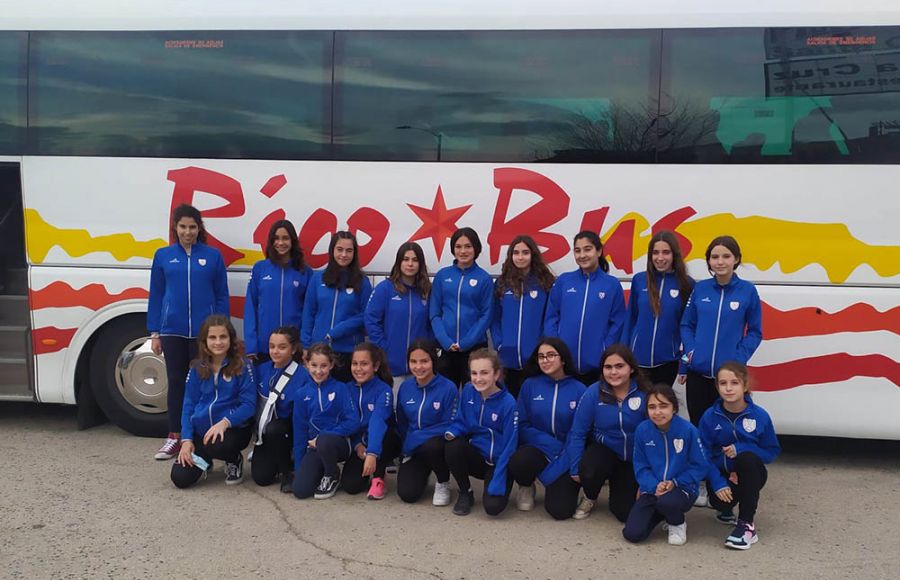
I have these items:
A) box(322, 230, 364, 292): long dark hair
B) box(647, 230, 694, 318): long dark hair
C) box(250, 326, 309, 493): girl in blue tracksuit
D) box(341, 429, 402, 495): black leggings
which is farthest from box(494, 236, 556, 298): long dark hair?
box(250, 326, 309, 493): girl in blue tracksuit

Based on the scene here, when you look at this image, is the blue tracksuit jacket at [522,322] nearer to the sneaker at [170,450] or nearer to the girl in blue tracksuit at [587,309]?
the girl in blue tracksuit at [587,309]

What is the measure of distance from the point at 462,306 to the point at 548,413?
1018 mm

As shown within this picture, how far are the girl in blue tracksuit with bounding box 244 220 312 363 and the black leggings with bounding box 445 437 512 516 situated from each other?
1702 mm

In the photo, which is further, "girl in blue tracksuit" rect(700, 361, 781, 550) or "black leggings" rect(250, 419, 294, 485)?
"black leggings" rect(250, 419, 294, 485)

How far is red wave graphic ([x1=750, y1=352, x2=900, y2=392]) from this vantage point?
5.70 metres

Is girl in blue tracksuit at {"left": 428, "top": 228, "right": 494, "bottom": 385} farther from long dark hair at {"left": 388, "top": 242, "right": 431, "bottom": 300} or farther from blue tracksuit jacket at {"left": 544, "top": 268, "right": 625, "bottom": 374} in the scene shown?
blue tracksuit jacket at {"left": 544, "top": 268, "right": 625, "bottom": 374}

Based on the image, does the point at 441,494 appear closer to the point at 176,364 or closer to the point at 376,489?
the point at 376,489

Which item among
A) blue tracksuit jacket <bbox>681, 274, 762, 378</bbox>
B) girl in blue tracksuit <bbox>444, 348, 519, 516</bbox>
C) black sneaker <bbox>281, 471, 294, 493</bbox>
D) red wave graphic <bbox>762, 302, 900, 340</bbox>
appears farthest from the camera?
red wave graphic <bbox>762, 302, 900, 340</bbox>

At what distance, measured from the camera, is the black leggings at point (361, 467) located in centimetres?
518

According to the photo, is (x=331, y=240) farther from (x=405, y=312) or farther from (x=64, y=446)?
(x=64, y=446)

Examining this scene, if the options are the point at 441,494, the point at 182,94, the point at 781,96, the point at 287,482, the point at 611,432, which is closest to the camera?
the point at 611,432

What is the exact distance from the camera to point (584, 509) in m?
4.84

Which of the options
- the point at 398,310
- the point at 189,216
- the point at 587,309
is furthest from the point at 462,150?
the point at 189,216

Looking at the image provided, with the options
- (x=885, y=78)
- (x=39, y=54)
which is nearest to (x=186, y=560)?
(x=39, y=54)
